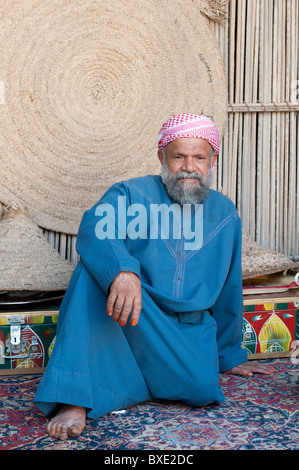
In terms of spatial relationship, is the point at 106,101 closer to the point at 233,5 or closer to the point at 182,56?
the point at 182,56

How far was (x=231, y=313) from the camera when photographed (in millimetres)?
2164

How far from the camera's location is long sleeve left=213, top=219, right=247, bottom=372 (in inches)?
84.6

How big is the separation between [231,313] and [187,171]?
0.55 m

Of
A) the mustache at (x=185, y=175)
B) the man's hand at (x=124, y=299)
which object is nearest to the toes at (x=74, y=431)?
the man's hand at (x=124, y=299)

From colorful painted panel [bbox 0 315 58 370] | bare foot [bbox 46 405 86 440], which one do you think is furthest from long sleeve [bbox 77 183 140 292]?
colorful painted panel [bbox 0 315 58 370]

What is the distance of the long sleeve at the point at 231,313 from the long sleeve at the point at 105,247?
0.46 m

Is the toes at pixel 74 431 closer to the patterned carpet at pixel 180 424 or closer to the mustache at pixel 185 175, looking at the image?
the patterned carpet at pixel 180 424

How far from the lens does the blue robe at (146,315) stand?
1741 mm

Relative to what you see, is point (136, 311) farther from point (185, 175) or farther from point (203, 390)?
point (185, 175)

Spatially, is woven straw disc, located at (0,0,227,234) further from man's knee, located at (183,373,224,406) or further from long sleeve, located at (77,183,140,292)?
man's knee, located at (183,373,224,406)

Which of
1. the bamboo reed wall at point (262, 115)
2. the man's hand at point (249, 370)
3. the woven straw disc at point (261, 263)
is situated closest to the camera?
the man's hand at point (249, 370)

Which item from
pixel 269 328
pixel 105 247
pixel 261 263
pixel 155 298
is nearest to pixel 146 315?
pixel 155 298

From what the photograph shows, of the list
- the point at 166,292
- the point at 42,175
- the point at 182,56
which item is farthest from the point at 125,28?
the point at 166,292

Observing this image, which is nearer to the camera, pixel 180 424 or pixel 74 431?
pixel 74 431
